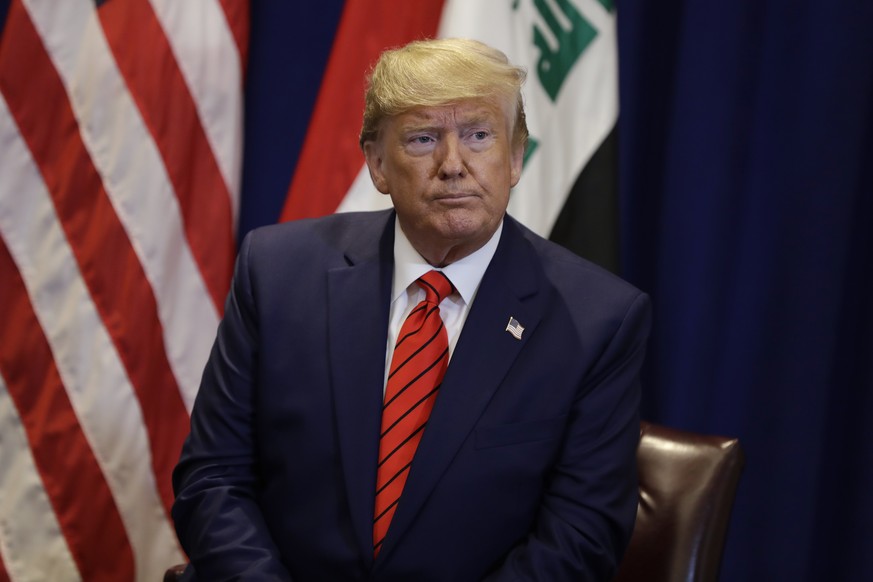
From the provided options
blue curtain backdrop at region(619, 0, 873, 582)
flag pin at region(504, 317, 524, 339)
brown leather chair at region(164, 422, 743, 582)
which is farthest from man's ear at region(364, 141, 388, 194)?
blue curtain backdrop at region(619, 0, 873, 582)

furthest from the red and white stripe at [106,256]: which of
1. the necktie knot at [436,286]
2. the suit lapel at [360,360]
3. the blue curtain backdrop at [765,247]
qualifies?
the blue curtain backdrop at [765,247]

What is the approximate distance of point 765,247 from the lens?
8.52 feet

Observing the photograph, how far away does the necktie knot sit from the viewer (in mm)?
1693

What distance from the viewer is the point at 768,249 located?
2592 millimetres

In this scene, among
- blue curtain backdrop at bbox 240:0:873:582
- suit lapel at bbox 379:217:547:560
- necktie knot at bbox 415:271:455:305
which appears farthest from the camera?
blue curtain backdrop at bbox 240:0:873:582

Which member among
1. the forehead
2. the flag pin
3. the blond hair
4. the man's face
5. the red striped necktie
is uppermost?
the blond hair

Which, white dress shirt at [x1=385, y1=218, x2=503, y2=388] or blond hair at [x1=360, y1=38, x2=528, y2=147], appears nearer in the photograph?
blond hair at [x1=360, y1=38, x2=528, y2=147]

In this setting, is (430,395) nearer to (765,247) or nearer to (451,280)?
(451,280)

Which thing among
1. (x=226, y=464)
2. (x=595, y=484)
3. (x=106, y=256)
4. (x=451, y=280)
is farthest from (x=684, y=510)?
(x=106, y=256)

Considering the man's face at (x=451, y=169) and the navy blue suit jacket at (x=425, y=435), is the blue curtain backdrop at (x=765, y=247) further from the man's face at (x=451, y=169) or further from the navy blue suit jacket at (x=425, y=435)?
the man's face at (x=451, y=169)

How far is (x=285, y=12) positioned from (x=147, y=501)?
4.88 feet

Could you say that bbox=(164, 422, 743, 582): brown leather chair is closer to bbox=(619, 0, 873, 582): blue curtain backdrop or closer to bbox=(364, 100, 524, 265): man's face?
bbox=(364, 100, 524, 265): man's face

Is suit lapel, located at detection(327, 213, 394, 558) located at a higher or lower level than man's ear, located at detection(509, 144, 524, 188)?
lower

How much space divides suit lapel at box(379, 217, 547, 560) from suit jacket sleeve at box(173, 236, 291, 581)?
259mm
